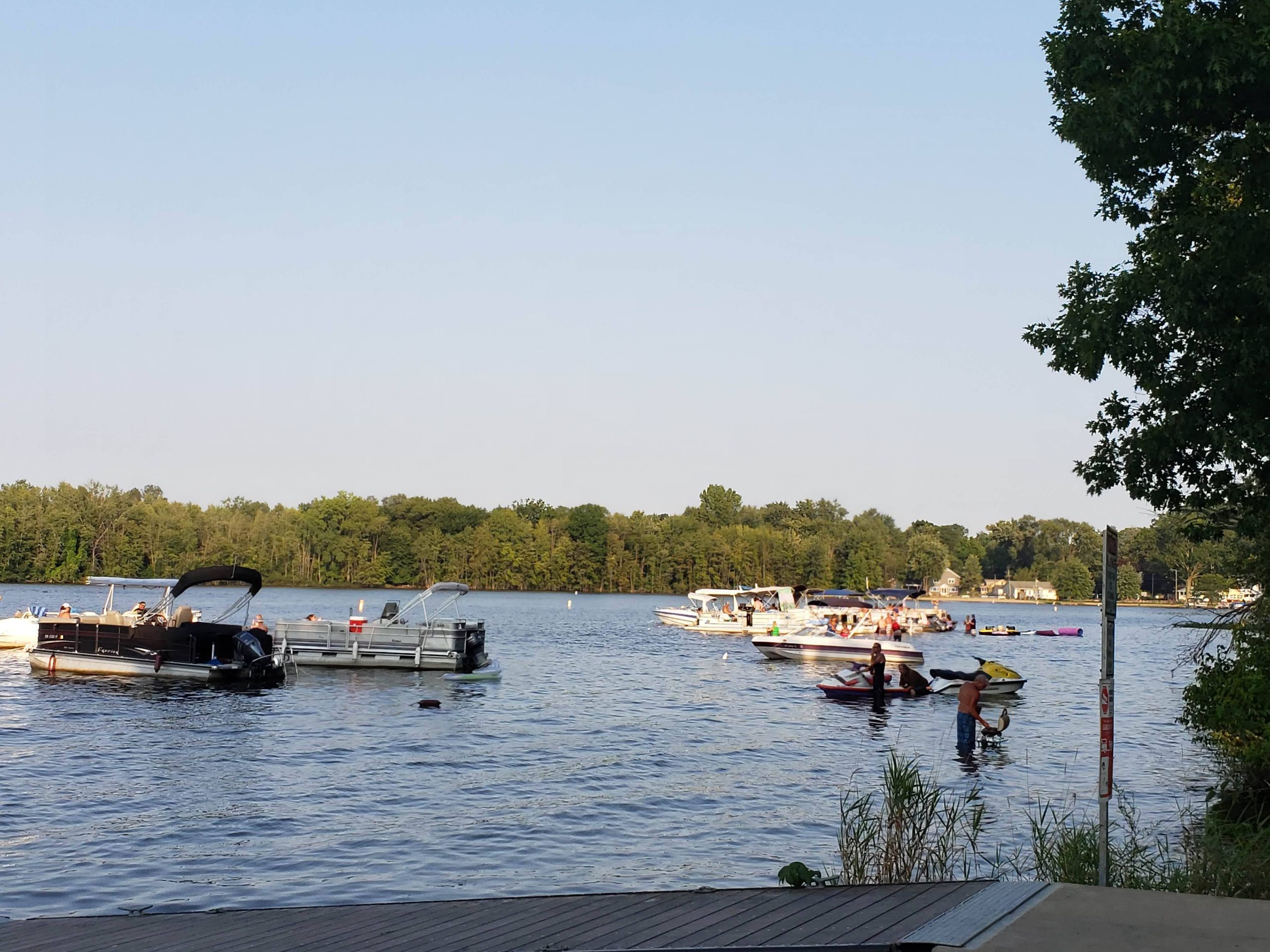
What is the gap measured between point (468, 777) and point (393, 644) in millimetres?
24856

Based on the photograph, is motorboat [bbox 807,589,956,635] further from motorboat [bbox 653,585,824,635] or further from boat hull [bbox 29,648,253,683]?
boat hull [bbox 29,648,253,683]

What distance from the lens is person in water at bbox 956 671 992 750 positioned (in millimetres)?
27203

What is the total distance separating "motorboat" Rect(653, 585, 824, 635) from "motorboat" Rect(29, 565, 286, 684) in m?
37.2

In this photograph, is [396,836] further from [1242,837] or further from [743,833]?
[1242,837]

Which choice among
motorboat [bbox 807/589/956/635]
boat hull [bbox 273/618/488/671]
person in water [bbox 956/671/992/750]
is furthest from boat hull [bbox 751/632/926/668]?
person in water [bbox 956/671/992/750]

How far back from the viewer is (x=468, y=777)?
23469 millimetres

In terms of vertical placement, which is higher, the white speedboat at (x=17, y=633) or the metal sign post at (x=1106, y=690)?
the metal sign post at (x=1106, y=690)

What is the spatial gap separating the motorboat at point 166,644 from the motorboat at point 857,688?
18.8 m

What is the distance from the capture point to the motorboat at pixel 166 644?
41062mm

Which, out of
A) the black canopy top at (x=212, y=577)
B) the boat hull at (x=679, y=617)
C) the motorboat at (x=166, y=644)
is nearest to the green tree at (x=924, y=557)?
the boat hull at (x=679, y=617)

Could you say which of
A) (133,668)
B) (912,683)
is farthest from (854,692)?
(133,668)

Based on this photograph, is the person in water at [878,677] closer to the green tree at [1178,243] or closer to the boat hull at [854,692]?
the boat hull at [854,692]

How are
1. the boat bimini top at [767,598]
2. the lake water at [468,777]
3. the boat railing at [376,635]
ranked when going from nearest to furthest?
the lake water at [468,777], the boat railing at [376,635], the boat bimini top at [767,598]

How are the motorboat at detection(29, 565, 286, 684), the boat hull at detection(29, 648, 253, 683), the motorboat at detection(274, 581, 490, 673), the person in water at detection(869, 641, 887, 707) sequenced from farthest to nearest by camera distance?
the motorboat at detection(274, 581, 490, 673)
the motorboat at detection(29, 565, 286, 684)
the boat hull at detection(29, 648, 253, 683)
the person in water at detection(869, 641, 887, 707)
